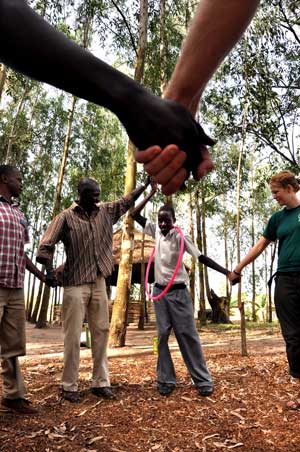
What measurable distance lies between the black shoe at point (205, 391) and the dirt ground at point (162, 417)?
0.06 metres

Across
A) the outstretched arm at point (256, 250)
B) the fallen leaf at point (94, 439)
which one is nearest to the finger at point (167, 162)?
the fallen leaf at point (94, 439)

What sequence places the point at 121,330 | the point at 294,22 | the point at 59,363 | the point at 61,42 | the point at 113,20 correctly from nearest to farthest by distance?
the point at 61,42 < the point at 59,363 < the point at 121,330 < the point at 294,22 < the point at 113,20

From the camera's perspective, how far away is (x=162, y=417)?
383cm

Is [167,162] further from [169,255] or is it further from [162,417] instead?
[169,255]

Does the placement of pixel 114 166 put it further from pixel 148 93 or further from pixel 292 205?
pixel 148 93

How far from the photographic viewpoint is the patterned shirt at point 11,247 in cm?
378

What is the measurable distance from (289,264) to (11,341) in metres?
2.44

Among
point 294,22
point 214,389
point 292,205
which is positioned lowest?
point 214,389

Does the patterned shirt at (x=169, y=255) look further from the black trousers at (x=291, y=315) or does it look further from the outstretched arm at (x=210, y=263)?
the black trousers at (x=291, y=315)

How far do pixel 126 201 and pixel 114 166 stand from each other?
680 inches

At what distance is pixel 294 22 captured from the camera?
11.1 meters

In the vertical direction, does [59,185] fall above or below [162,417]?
above

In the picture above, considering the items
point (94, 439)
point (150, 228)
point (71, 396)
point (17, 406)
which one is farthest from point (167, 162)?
point (150, 228)

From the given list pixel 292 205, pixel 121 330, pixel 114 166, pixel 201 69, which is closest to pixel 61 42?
pixel 201 69
